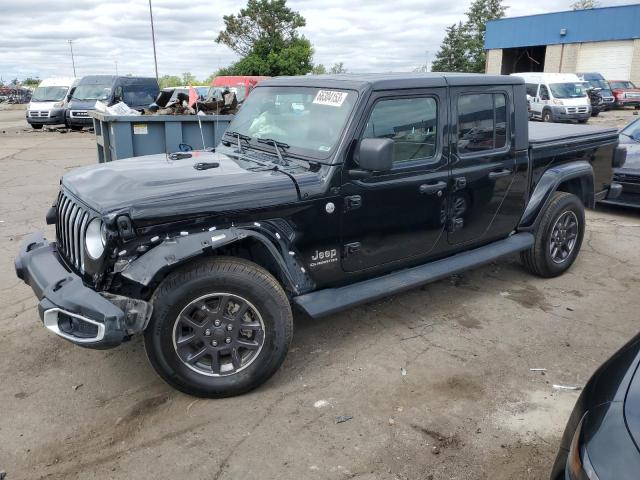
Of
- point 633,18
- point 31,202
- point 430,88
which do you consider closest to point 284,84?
point 430,88

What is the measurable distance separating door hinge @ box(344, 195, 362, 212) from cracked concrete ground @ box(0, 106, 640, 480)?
3.48 ft

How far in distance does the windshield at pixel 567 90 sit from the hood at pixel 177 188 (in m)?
21.4

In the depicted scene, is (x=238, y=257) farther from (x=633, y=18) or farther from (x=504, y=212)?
(x=633, y=18)

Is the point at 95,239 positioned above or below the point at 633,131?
below

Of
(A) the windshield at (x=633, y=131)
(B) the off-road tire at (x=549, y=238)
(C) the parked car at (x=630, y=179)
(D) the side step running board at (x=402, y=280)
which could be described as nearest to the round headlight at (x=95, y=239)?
(D) the side step running board at (x=402, y=280)

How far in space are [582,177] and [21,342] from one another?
519cm

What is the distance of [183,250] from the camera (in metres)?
3.04

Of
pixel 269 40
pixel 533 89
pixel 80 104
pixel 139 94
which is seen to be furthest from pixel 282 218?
pixel 269 40

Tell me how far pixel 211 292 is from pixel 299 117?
153 cm

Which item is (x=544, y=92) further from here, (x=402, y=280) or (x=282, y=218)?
(x=282, y=218)

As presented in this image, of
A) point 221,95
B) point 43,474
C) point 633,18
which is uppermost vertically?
point 633,18

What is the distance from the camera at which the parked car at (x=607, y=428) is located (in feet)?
5.88

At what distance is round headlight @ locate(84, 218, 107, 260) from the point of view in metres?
3.03

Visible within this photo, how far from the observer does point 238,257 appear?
3.38 metres
